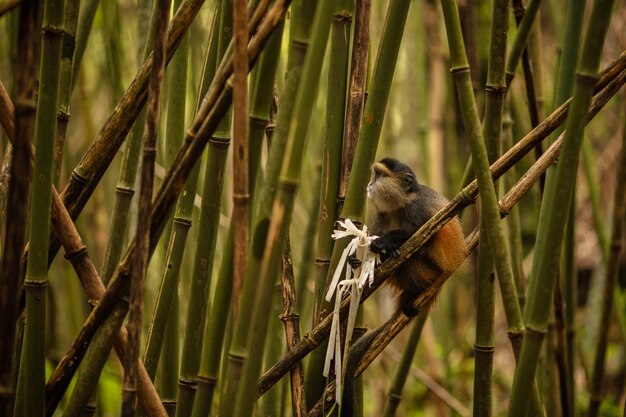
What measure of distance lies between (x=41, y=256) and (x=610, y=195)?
17.7 ft

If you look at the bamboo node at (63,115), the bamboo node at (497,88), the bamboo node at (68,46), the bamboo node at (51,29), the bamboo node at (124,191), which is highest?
the bamboo node at (68,46)

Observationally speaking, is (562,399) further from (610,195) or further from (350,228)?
(610,195)

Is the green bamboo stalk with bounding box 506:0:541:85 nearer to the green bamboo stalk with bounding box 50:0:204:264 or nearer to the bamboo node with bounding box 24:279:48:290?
the green bamboo stalk with bounding box 50:0:204:264

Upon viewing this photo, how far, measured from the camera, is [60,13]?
1.56 meters

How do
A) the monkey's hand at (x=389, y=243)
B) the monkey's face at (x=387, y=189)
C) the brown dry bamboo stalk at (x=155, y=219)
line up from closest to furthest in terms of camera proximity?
the brown dry bamboo stalk at (x=155, y=219)
the monkey's hand at (x=389, y=243)
the monkey's face at (x=387, y=189)

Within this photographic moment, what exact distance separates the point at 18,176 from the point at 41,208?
204 millimetres

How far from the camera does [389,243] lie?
275 cm

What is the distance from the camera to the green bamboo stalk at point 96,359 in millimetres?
1617

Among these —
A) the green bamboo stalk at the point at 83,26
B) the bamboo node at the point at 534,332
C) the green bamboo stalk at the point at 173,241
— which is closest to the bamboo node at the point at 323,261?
the green bamboo stalk at the point at 173,241

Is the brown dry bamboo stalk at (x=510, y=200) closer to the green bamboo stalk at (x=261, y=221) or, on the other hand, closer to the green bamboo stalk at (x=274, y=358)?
the green bamboo stalk at (x=274, y=358)

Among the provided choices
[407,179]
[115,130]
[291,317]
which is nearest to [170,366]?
[291,317]

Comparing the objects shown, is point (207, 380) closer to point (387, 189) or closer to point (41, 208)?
point (41, 208)

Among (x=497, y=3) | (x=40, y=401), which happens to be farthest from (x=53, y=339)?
(x=497, y=3)

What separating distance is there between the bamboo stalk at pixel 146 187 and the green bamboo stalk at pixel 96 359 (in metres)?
0.16
